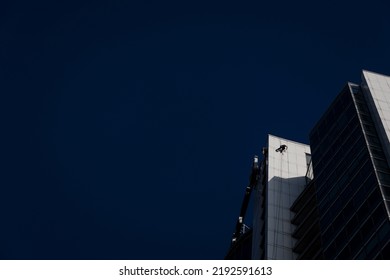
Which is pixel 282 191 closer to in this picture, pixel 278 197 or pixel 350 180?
pixel 278 197

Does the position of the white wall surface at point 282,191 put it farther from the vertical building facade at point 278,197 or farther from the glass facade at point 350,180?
the glass facade at point 350,180

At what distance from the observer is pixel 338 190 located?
229ft

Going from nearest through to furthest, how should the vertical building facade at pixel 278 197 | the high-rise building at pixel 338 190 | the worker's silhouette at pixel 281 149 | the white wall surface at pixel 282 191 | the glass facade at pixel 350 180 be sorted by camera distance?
the glass facade at pixel 350 180
the high-rise building at pixel 338 190
the white wall surface at pixel 282 191
the vertical building facade at pixel 278 197
the worker's silhouette at pixel 281 149

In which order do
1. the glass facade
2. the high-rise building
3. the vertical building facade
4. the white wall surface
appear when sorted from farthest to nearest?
the vertical building facade
the white wall surface
the high-rise building
the glass facade

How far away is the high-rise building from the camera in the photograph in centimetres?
6031

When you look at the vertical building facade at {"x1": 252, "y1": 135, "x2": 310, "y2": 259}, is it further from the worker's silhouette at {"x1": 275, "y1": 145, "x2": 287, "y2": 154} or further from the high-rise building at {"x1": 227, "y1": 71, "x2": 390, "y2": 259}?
the high-rise building at {"x1": 227, "y1": 71, "x2": 390, "y2": 259}

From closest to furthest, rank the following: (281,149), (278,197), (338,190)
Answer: (338,190) < (278,197) < (281,149)

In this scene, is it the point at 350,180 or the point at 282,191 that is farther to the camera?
the point at 282,191

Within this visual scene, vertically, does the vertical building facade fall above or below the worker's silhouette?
below

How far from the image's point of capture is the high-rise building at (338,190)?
60.3m

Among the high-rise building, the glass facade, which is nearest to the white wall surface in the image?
the high-rise building

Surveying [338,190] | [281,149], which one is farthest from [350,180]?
[281,149]

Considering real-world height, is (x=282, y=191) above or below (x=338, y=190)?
above

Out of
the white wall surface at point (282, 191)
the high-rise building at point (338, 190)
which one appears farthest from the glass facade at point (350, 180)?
the white wall surface at point (282, 191)
